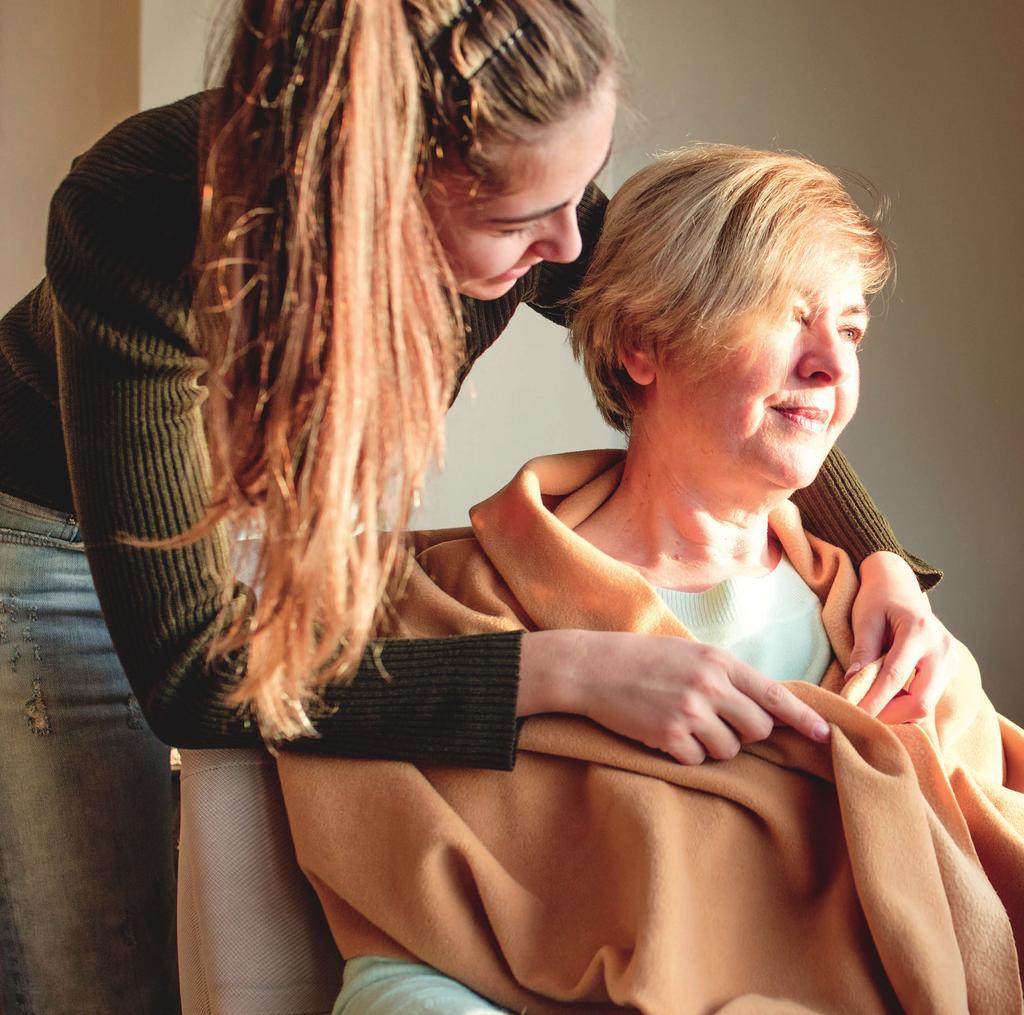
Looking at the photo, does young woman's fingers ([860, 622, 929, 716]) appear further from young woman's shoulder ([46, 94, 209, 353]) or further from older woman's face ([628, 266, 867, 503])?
young woman's shoulder ([46, 94, 209, 353])

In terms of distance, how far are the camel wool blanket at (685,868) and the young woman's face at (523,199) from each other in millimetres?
498

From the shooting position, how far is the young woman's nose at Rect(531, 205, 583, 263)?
3.41ft

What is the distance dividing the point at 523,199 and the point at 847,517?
785 mm

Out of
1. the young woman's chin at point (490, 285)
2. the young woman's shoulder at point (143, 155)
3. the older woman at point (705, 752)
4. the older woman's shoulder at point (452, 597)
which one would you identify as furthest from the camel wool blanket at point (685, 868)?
the young woman's shoulder at point (143, 155)

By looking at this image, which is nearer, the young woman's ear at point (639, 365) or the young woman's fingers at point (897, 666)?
the young woman's fingers at point (897, 666)

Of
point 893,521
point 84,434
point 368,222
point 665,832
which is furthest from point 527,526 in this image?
point 893,521

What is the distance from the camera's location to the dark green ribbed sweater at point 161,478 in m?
1.11

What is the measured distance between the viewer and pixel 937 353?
8.35ft

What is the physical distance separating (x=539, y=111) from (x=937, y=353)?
1.82 metres

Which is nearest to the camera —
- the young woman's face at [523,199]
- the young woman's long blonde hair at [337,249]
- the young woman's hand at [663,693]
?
the young woman's long blonde hair at [337,249]

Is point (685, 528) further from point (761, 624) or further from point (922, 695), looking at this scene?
point (922, 695)

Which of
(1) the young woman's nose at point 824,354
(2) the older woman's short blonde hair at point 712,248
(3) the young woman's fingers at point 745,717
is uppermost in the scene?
(2) the older woman's short blonde hair at point 712,248

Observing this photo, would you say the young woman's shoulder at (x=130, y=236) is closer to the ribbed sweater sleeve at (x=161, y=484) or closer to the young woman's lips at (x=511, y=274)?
the ribbed sweater sleeve at (x=161, y=484)

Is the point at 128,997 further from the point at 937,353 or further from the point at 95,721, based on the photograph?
the point at 937,353
